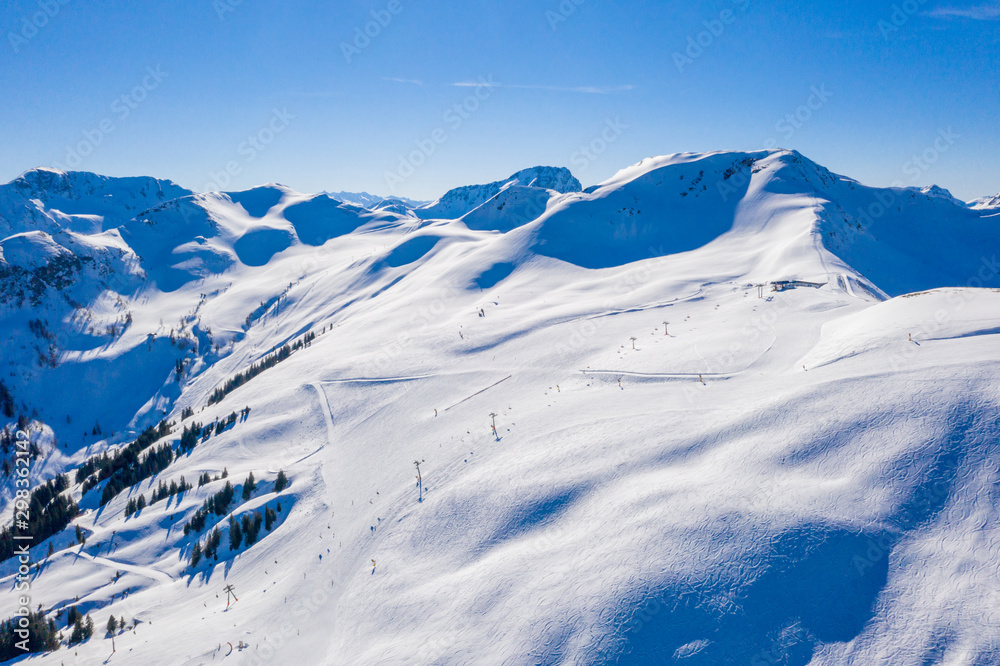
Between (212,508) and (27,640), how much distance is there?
452 inches

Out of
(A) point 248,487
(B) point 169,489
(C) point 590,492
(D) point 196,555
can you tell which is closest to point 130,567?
(D) point 196,555

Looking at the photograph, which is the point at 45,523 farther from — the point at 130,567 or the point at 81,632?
the point at 81,632

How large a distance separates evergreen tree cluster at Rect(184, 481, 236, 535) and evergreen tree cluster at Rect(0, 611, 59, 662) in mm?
8892

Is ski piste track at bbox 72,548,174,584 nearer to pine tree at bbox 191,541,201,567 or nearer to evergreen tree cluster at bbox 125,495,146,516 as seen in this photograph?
pine tree at bbox 191,541,201,567

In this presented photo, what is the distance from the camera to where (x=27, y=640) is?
88.0 feet

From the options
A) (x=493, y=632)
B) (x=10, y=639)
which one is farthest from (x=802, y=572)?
(x=10, y=639)

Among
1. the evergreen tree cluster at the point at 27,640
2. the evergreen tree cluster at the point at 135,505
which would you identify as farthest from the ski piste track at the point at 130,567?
the evergreen tree cluster at the point at 27,640

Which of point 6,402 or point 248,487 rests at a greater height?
point 6,402

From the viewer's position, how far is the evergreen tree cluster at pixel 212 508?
115ft

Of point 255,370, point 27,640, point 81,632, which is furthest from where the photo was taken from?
point 255,370

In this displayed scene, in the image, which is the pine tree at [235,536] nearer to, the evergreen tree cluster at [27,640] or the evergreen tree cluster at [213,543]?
the evergreen tree cluster at [213,543]

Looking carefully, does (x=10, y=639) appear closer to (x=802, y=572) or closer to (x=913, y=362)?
(x=802, y=572)

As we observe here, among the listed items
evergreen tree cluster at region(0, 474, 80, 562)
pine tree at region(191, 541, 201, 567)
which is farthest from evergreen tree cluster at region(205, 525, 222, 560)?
evergreen tree cluster at region(0, 474, 80, 562)

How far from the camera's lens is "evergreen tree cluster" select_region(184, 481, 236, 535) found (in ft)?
115
